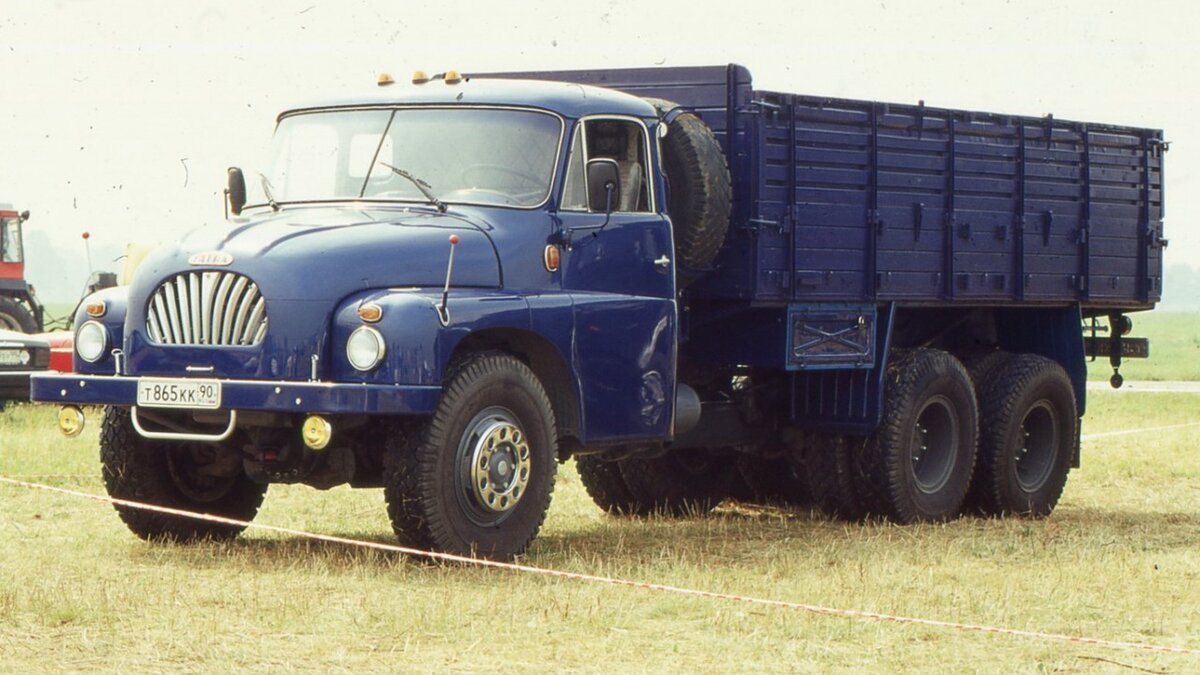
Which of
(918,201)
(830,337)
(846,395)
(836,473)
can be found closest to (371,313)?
(830,337)

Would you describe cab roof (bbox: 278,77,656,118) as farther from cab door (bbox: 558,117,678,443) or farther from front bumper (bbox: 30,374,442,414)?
front bumper (bbox: 30,374,442,414)

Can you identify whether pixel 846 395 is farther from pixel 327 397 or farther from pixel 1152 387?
pixel 1152 387

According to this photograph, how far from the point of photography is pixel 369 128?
11.6 metres

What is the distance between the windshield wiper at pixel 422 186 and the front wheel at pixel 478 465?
0.91 m

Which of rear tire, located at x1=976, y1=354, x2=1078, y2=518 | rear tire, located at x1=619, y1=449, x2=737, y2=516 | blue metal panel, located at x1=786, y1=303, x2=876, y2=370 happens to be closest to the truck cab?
blue metal panel, located at x1=786, y1=303, x2=876, y2=370

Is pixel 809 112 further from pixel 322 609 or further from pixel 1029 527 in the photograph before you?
pixel 322 609

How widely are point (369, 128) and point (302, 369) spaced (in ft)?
6.29

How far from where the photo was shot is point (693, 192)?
486 inches

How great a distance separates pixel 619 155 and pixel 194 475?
9.49 feet

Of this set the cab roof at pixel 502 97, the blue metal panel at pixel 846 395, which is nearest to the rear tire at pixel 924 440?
the blue metal panel at pixel 846 395

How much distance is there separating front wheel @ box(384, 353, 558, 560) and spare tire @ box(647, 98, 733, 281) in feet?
5.94

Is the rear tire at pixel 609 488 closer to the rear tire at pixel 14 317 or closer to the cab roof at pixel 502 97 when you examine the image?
the cab roof at pixel 502 97

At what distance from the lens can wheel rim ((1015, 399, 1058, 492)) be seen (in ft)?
50.5

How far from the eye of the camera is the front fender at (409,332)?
10.1m
